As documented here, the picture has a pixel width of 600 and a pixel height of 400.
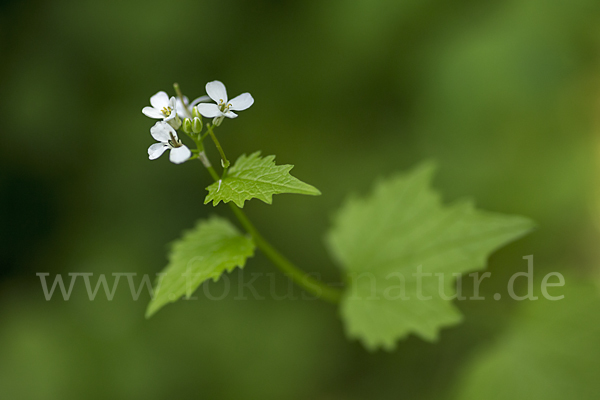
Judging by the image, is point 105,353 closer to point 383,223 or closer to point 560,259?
point 383,223

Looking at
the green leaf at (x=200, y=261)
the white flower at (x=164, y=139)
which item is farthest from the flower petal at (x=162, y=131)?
the green leaf at (x=200, y=261)

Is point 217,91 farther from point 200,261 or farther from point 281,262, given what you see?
point 281,262

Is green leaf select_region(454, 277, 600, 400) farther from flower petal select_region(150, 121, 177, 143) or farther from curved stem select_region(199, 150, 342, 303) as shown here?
flower petal select_region(150, 121, 177, 143)

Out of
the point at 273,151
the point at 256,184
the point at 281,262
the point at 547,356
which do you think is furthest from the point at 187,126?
the point at 547,356

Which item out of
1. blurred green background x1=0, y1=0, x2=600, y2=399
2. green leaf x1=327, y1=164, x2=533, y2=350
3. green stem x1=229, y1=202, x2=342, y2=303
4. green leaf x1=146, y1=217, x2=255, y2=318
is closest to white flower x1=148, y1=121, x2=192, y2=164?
green stem x1=229, y1=202, x2=342, y2=303

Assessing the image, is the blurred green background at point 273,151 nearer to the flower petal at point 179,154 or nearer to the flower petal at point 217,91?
the flower petal at point 217,91

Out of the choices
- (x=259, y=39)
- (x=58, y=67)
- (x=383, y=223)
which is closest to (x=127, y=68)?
(x=58, y=67)
